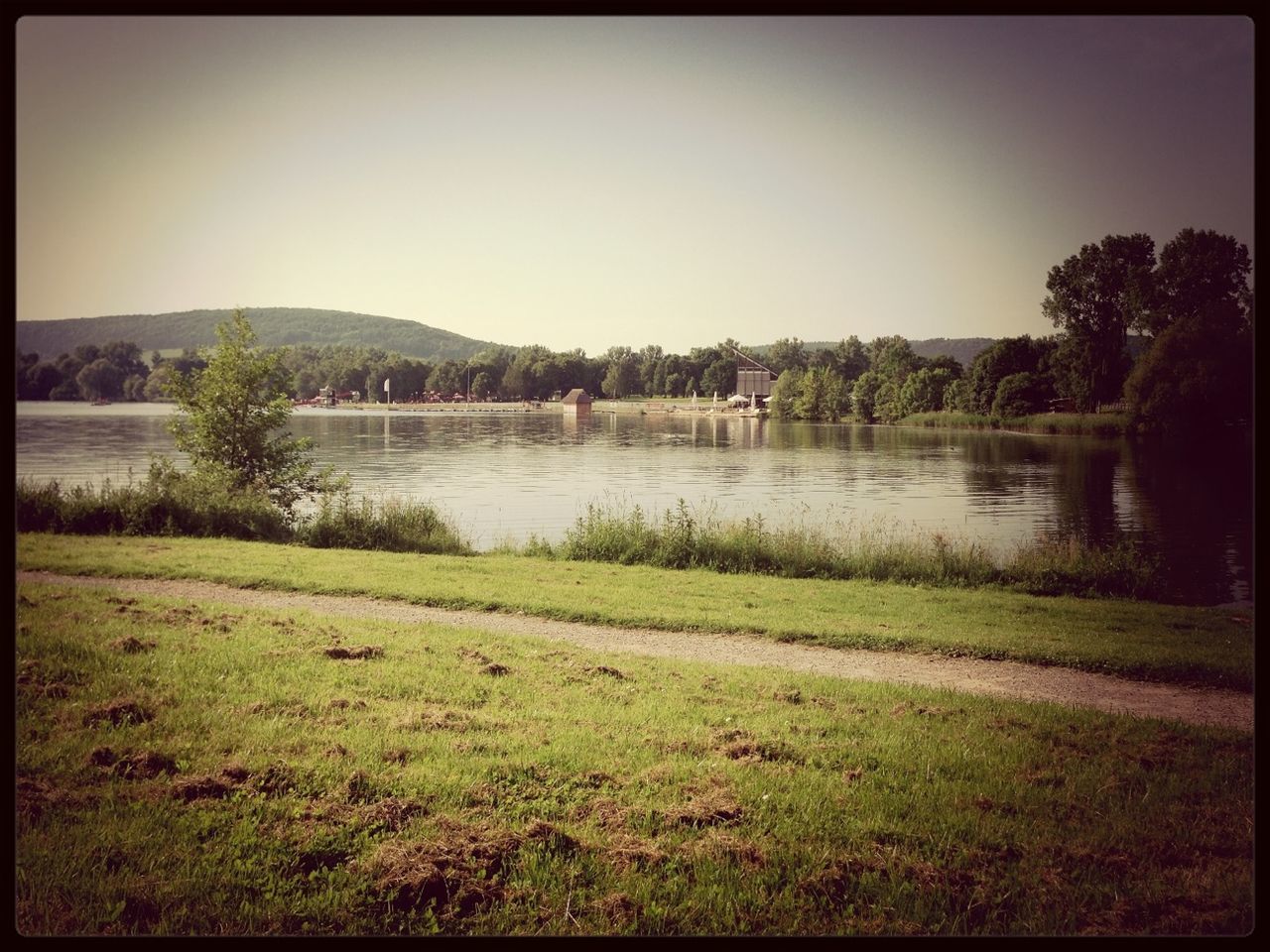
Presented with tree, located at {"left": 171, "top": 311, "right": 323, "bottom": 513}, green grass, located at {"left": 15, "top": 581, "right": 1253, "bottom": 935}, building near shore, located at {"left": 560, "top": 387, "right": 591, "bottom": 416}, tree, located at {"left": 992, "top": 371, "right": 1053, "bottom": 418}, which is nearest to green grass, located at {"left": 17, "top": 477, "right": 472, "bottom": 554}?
tree, located at {"left": 171, "top": 311, "right": 323, "bottom": 513}

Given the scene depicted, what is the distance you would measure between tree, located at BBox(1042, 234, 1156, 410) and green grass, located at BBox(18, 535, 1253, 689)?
125 inches

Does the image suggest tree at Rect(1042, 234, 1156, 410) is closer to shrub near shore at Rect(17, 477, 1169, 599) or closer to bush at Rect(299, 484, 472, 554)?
shrub near shore at Rect(17, 477, 1169, 599)

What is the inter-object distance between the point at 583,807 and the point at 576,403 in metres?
52.6

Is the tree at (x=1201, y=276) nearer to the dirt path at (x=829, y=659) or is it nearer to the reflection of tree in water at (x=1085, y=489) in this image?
the dirt path at (x=829, y=659)

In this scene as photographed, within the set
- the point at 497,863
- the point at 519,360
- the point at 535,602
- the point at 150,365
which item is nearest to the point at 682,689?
the point at 497,863

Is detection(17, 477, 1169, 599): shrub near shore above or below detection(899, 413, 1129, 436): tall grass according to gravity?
below

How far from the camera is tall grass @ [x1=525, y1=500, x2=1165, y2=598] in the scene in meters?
12.8

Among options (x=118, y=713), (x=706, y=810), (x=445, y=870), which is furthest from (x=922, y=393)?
(x=445, y=870)

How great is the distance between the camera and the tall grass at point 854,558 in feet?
42.0

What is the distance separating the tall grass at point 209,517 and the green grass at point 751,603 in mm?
1212

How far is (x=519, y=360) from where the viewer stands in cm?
3200
